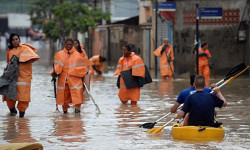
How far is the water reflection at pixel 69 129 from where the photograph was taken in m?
11.9

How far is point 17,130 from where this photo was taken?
13.0m

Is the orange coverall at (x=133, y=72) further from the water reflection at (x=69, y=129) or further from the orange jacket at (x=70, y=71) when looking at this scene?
the water reflection at (x=69, y=129)

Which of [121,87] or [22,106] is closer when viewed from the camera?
[22,106]

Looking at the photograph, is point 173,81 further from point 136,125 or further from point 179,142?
point 179,142

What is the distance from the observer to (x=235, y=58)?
29719 mm

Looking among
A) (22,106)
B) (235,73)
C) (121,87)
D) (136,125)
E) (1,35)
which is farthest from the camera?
(1,35)

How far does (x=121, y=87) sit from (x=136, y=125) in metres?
4.53

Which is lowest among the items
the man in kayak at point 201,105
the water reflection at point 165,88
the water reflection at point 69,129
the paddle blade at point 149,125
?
the water reflection at point 165,88

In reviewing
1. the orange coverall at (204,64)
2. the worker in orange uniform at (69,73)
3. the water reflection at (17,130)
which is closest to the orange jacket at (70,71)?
the worker in orange uniform at (69,73)

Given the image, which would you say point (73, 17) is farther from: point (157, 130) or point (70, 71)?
point (157, 130)

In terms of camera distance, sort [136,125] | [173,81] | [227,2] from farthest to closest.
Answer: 1. [227,2]
2. [173,81]
3. [136,125]

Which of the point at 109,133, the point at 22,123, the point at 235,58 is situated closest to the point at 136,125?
the point at 109,133

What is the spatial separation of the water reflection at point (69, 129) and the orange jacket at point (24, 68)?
80 cm

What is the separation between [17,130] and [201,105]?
3465 mm
